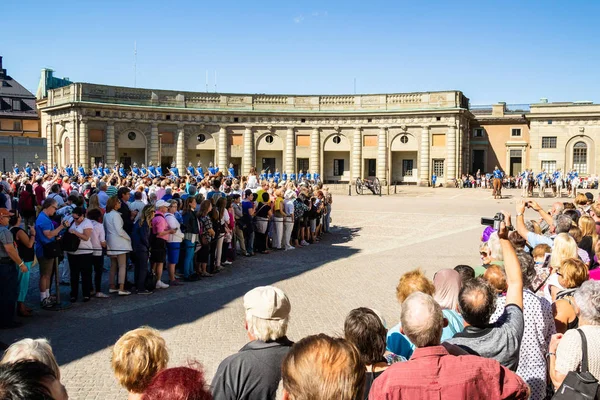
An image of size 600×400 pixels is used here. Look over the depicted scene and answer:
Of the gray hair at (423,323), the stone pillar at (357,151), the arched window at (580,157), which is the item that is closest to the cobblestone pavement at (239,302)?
the gray hair at (423,323)

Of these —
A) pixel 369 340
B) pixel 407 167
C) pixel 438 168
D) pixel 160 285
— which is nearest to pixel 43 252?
pixel 160 285

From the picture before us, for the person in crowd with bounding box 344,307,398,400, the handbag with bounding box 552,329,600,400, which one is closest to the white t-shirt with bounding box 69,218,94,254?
the person in crowd with bounding box 344,307,398,400

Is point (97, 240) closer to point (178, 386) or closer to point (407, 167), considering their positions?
point (178, 386)

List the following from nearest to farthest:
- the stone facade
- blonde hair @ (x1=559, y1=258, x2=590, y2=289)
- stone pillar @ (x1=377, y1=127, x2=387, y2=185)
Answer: blonde hair @ (x1=559, y1=258, x2=590, y2=289), the stone facade, stone pillar @ (x1=377, y1=127, x2=387, y2=185)

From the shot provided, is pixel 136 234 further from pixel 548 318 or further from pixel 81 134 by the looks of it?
pixel 81 134

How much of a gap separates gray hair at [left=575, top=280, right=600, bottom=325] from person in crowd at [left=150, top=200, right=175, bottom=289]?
29.8ft

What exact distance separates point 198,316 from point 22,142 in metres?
50.9

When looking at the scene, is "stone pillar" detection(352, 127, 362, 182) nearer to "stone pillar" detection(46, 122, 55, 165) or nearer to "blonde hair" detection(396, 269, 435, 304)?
"stone pillar" detection(46, 122, 55, 165)

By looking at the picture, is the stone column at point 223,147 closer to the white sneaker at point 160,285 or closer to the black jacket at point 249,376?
the white sneaker at point 160,285

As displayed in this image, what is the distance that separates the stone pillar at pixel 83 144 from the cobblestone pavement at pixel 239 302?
3294 centimetres

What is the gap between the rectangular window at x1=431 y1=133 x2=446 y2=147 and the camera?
52.7 metres

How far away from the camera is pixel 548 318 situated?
5.05 m

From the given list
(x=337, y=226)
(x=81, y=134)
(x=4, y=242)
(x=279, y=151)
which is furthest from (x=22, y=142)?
(x=4, y=242)

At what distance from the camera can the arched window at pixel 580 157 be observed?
181 ft
